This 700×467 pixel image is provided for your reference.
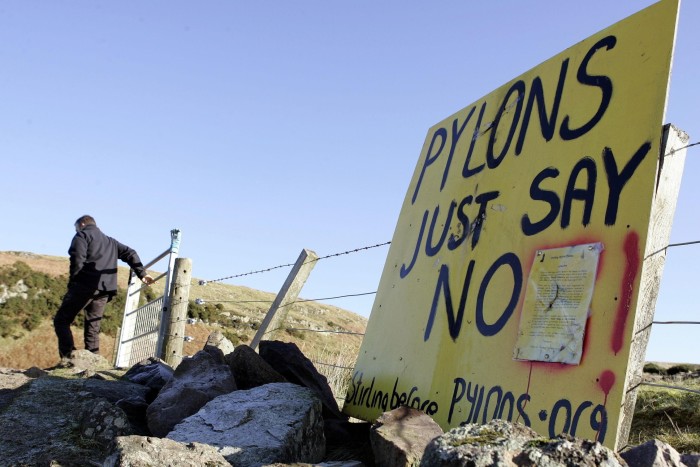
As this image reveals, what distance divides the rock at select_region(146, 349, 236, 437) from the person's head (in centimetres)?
458

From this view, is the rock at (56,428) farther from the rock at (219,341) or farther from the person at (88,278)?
the person at (88,278)

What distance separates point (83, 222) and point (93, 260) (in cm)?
51

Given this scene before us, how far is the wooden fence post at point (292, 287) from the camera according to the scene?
6.93 metres

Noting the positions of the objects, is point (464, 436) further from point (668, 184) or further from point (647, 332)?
point (668, 184)

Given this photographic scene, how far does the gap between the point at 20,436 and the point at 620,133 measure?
3.43 metres

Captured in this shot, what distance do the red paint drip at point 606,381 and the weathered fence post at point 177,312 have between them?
561 centimetres

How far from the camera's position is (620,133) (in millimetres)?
3295

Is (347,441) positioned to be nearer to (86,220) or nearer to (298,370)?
(298,370)

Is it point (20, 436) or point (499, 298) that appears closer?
point (499, 298)

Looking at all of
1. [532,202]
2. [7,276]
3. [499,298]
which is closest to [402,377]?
[499,298]

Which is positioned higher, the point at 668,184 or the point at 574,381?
the point at 668,184

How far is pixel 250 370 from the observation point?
454 cm

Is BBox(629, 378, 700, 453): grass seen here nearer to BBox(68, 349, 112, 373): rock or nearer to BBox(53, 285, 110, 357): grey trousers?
BBox(68, 349, 112, 373): rock

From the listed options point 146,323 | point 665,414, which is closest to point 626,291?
point 665,414
